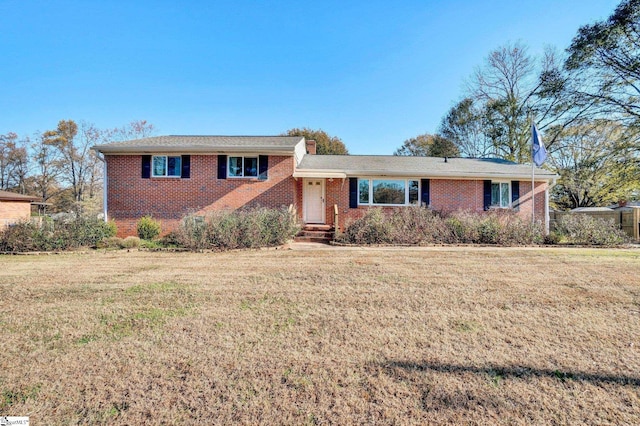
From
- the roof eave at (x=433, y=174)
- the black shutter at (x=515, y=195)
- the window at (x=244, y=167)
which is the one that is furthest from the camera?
the black shutter at (x=515, y=195)

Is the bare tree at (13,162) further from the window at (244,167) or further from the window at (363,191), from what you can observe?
the window at (363,191)

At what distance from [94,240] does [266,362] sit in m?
10.6

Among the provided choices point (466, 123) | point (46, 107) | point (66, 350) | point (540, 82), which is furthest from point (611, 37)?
point (46, 107)

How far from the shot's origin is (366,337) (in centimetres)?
391

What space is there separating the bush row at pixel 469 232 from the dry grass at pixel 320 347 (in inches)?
176

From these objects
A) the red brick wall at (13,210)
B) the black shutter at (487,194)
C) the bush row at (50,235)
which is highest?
the black shutter at (487,194)

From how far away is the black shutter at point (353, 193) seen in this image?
1533 centimetres

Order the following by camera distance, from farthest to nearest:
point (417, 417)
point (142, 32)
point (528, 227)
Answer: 1. point (142, 32)
2. point (528, 227)
3. point (417, 417)

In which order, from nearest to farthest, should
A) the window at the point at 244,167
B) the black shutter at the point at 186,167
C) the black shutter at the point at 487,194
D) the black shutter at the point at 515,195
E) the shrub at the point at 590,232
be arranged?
the shrub at the point at 590,232 → the black shutter at the point at 186,167 → the window at the point at 244,167 → the black shutter at the point at 487,194 → the black shutter at the point at 515,195

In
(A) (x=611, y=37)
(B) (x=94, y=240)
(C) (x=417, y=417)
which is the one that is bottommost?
(C) (x=417, y=417)

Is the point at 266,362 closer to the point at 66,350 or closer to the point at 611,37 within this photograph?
the point at 66,350

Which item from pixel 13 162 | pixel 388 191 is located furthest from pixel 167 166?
pixel 13 162

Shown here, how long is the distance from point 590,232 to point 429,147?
26680mm

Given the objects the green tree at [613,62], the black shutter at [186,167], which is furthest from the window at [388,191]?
the green tree at [613,62]
